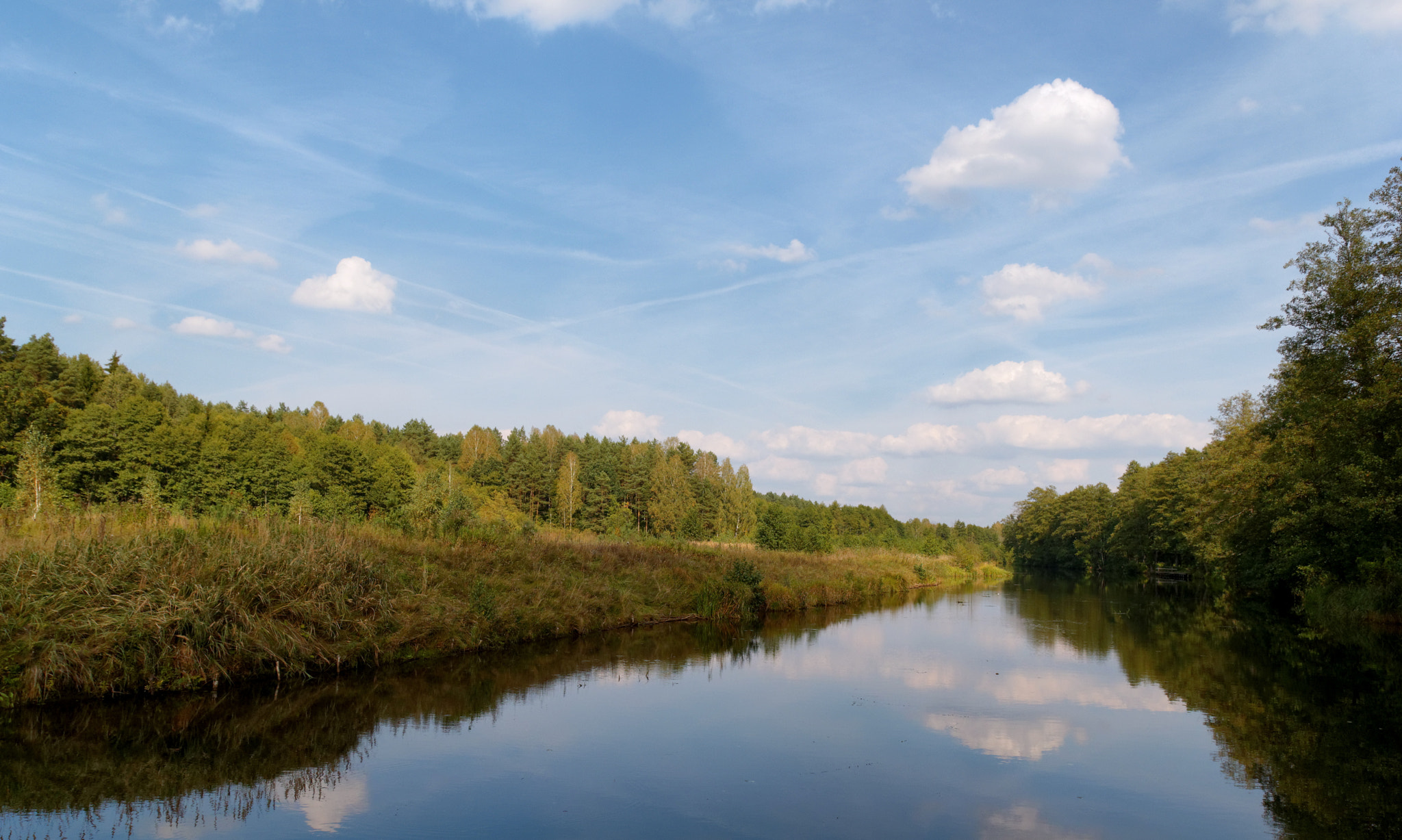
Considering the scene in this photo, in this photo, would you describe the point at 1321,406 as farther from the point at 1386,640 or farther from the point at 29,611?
the point at 29,611

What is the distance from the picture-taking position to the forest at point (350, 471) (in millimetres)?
39406

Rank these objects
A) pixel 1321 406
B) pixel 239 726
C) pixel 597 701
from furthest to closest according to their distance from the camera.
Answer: pixel 1321 406, pixel 597 701, pixel 239 726

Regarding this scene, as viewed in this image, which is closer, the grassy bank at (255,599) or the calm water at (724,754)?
the calm water at (724,754)

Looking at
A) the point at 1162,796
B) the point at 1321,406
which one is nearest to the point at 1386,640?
the point at 1321,406

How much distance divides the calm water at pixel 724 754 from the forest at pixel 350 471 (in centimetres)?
751

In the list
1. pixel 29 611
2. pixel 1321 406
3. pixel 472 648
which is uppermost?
pixel 1321 406

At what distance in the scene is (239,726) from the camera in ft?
30.9

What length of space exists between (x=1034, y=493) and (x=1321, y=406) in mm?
95178

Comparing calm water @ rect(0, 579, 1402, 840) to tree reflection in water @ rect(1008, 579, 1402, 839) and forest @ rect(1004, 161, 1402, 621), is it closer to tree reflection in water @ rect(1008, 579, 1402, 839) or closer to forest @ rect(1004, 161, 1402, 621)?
tree reflection in water @ rect(1008, 579, 1402, 839)

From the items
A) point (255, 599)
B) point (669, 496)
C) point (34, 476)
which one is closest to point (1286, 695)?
point (255, 599)

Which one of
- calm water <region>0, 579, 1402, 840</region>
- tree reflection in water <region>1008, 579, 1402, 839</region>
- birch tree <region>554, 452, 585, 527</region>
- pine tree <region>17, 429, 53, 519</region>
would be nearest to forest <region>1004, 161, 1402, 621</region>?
tree reflection in water <region>1008, 579, 1402, 839</region>

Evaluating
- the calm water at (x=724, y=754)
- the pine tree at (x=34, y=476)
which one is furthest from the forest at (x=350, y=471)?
the calm water at (x=724, y=754)

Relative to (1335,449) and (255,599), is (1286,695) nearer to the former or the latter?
(1335,449)

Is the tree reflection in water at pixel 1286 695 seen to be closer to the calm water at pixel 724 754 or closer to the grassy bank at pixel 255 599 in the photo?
the calm water at pixel 724 754
